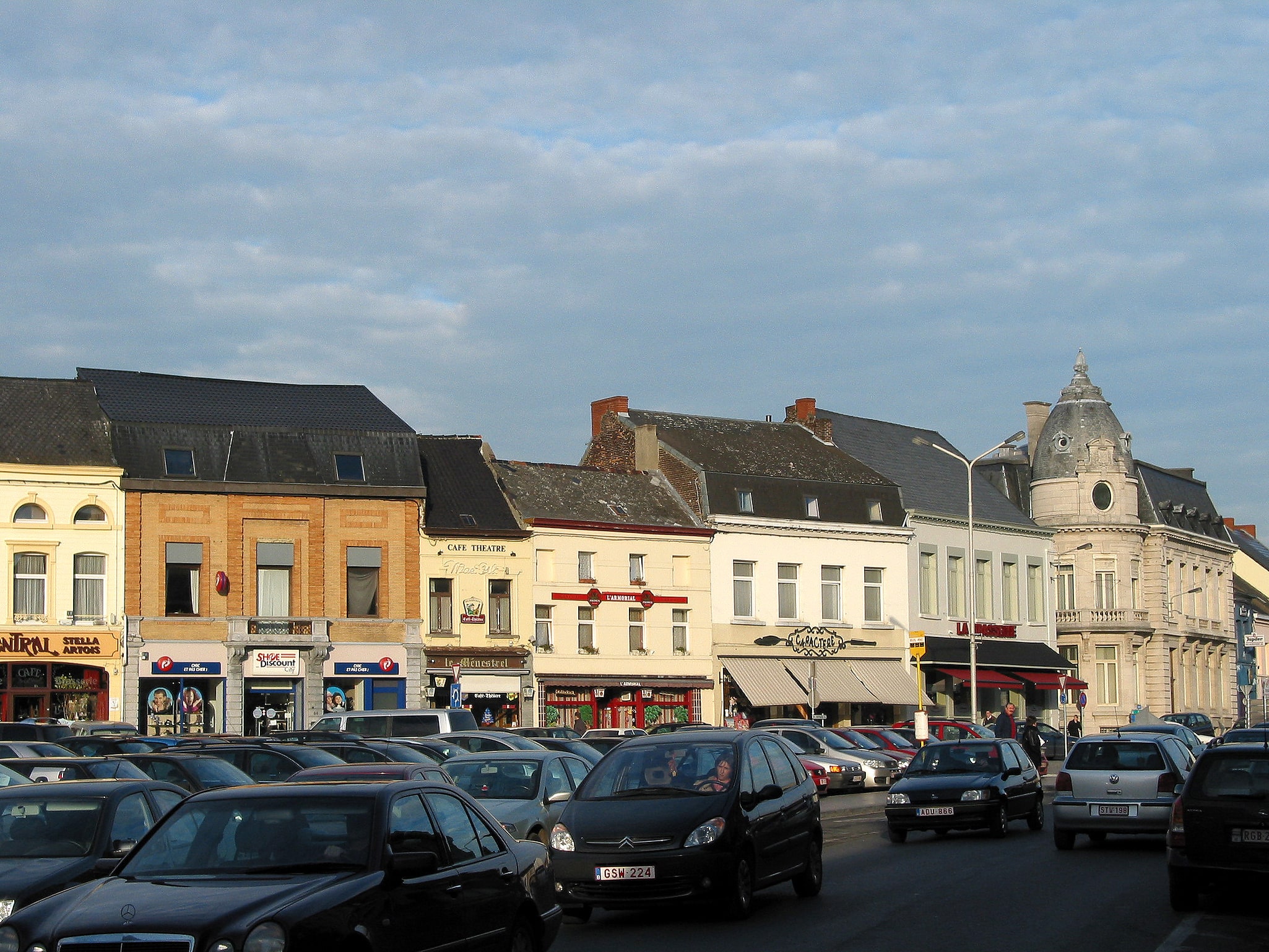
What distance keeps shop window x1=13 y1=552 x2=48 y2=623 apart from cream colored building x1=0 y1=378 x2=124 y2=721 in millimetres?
24

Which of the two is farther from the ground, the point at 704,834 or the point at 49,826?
the point at 49,826

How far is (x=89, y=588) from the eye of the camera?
47062mm

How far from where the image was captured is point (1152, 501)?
79000 mm

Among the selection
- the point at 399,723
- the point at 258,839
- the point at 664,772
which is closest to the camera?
the point at 258,839

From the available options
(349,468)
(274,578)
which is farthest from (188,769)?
(349,468)

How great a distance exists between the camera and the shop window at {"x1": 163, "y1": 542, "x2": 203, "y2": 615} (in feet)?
157

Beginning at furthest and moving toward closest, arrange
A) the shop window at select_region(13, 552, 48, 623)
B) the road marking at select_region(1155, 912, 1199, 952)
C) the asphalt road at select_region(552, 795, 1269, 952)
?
1. the shop window at select_region(13, 552, 48, 623)
2. the asphalt road at select_region(552, 795, 1269, 952)
3. the road marking at select_region(1155, 912, 1199, 952)

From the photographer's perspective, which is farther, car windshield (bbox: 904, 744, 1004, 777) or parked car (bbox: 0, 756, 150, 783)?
car windshield (bbox: 904, 744, 1004, 777)

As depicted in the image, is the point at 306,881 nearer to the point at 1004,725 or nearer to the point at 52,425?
the point at 1004,725

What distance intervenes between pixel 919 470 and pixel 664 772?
52.1 metres

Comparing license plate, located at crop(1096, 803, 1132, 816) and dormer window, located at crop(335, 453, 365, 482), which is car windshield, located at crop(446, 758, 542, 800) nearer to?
license plate, located at crop(1096, 803, 1132, 816)

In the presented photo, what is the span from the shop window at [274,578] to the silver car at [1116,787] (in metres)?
30.3

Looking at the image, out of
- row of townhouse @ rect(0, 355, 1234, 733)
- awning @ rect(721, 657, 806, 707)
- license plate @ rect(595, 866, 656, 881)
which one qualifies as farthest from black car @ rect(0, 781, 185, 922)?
awning @ rect(721, 657, 806, 707)

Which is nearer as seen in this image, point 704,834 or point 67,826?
point 67,826
